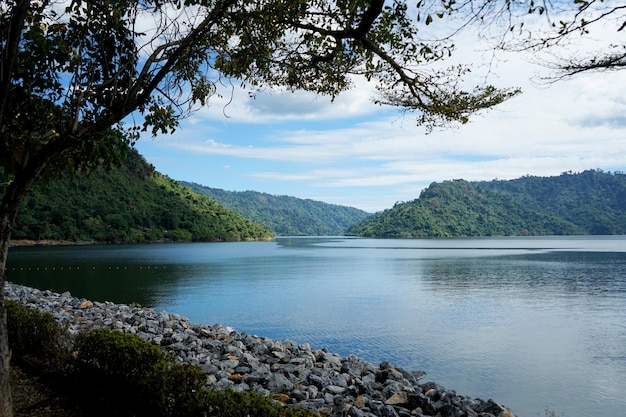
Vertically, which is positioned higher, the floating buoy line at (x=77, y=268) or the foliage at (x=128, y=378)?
the foliage at (x=128, y=378)

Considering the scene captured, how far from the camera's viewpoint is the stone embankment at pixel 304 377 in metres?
8.59

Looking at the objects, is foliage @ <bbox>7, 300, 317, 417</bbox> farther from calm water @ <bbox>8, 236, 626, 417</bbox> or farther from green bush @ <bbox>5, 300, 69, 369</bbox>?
calm water @ <bbox>8, 236, 626, 417</bbox>

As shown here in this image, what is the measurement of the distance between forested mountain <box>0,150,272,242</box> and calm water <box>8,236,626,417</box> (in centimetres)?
5701

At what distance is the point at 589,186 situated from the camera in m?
186

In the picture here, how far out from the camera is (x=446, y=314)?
84.5 ft

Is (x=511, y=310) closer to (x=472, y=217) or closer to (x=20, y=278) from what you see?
(x=20, y=278)

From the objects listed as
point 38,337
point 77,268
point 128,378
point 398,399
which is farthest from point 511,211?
point 128,378

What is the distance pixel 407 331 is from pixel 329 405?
13859 millimetres

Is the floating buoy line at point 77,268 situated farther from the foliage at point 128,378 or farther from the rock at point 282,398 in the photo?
the rock at point 282,398

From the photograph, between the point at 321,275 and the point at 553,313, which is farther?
the point at 321,275

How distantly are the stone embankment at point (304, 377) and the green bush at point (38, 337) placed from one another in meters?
1.19

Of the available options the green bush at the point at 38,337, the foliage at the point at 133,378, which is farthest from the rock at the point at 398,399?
the green bush at the point at 38,337

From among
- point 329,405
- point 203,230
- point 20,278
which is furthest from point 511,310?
point 203,230

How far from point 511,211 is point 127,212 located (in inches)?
5577
